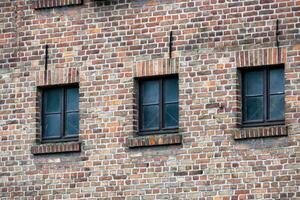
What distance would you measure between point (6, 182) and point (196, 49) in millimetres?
4517

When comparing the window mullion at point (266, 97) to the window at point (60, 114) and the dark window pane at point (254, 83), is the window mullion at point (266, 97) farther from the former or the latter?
the window at point (60, 114)

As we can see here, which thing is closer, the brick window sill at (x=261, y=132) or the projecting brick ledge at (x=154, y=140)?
the brick window sill at (x=261, y=132)

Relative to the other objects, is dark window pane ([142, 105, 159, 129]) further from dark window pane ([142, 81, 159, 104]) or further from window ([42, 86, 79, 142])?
window ([42, 86, 79, 142])

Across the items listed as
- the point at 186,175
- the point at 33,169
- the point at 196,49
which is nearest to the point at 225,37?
the point at 196,49

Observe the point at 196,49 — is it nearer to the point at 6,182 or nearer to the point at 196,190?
the point at 196,190

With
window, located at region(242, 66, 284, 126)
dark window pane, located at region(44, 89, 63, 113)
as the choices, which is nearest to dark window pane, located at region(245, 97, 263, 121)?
window, located at region(242, 66, 284, 126)

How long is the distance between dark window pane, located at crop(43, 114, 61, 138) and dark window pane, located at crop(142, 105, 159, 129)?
177cm

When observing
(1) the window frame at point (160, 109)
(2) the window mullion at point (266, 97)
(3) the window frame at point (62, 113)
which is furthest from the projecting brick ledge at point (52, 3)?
(2) the window mullion at point (266, 97)

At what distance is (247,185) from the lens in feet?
90.5

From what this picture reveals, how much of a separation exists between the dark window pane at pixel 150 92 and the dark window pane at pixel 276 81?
2240 millimetres

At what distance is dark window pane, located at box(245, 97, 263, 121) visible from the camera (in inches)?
1098

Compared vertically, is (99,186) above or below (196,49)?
below

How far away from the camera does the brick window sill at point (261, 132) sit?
2741cm

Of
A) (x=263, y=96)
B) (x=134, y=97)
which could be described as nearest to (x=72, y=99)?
(x=134, y=97)
